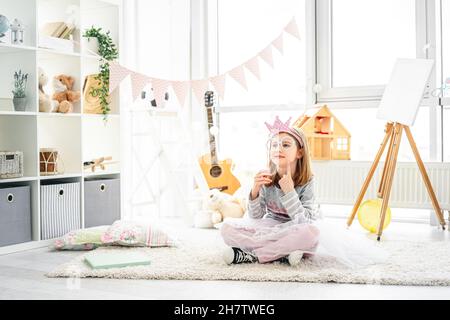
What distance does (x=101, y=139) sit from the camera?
3.85m

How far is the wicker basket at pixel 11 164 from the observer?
9.95 ft

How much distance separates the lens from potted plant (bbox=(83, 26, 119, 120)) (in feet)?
11.9

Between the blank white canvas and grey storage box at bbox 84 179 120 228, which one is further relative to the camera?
grey storage box at bbox 84 179 120 228

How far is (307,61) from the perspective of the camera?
4301 millimetres

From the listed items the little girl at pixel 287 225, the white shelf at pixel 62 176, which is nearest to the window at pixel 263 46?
the white shelf at pixel 62 176

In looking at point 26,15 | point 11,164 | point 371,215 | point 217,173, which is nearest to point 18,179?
point 11,164

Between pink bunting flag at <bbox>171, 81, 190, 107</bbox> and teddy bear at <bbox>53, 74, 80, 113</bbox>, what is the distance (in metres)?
0.59

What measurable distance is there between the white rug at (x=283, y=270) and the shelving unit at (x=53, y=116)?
0.70 meters

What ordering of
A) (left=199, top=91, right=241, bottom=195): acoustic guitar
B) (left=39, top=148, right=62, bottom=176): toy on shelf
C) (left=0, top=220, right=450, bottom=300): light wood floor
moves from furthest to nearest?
(left=199, top=91, right=241, bottom=195): acoustic guitar → (left=39, top=148, right=62, bottom=176): toy on shelf → (left=0, top=220, right=450, bottom=300): light wood floor

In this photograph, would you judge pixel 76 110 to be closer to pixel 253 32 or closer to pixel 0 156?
pixel 0 156

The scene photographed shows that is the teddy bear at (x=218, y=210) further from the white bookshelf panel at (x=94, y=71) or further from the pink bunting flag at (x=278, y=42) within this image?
the pink bunting flag at (x=278, y=42)

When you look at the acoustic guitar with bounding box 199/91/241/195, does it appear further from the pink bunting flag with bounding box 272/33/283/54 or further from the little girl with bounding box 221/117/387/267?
the little girl with bounding box 221/117/387/267

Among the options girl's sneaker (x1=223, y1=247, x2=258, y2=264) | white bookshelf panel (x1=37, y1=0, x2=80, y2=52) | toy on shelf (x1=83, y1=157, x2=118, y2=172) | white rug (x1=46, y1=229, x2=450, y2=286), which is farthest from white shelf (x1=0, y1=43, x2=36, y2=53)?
girl's sneaker (x1=223, y1=247, x2=258, y2=264)
